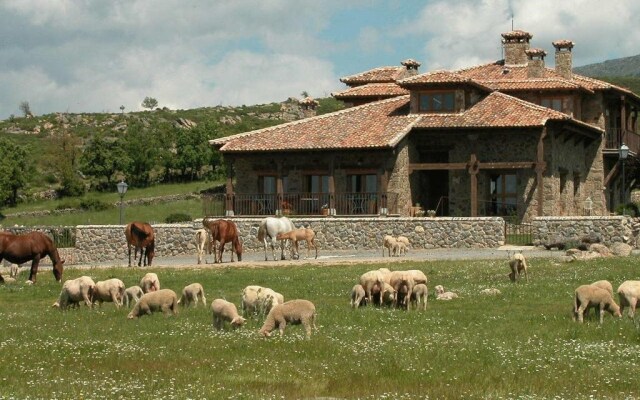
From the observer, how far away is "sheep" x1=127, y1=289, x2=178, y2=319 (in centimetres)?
2316

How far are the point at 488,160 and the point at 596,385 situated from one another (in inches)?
1587

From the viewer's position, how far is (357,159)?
55.5 m

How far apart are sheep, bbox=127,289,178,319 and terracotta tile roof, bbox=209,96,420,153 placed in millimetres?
30288

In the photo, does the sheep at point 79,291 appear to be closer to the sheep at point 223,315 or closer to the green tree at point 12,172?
the sheep at point 223,315

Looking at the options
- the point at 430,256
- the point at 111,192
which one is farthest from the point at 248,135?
the point at 111,192

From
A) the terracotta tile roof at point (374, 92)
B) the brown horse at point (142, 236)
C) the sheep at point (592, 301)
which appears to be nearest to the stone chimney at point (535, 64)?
the terracotta tile roof at point (374, 92)

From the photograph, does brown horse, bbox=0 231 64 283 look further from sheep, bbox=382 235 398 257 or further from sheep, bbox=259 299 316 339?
sheep, bbox=259 299 316 339

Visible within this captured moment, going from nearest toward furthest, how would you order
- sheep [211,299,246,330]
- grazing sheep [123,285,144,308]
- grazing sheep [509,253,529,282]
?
sheep [211,299,246,330]
grazing sheep [123,285,144,308]
grazing sheep [509,253,529,282]

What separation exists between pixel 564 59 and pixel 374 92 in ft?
32.6

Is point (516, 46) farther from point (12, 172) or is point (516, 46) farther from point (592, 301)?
point (592, 301)

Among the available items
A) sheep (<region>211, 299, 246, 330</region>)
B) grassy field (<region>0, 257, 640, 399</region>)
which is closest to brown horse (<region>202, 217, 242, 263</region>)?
grassy field (<region>0, 257, 640, 399</region>)

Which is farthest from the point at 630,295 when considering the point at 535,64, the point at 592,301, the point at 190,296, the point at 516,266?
the point at 535,64

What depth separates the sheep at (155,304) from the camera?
2316 cm

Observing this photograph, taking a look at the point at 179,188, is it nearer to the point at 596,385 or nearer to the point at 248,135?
the point at 248,135
